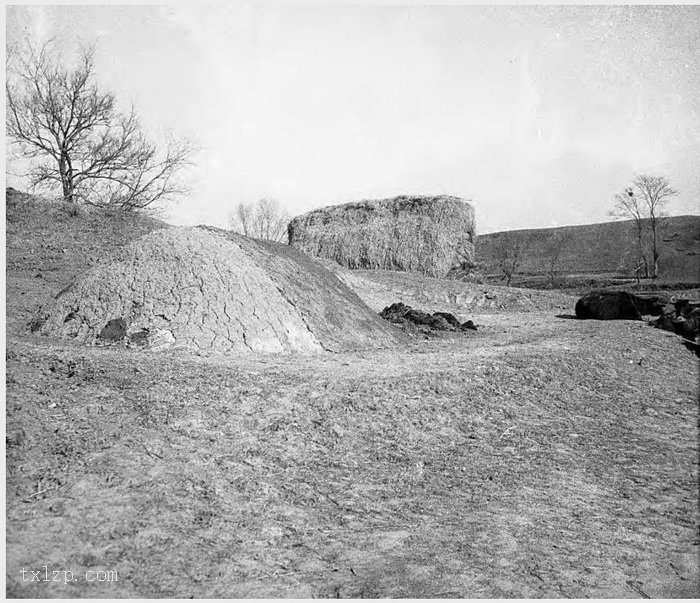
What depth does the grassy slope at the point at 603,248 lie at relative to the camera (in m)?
37.0

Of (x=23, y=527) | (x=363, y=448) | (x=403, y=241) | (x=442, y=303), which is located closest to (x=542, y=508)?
(x=363, y=448)

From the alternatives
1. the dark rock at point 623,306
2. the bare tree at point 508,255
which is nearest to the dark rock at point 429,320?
the dark rock at point 623,306

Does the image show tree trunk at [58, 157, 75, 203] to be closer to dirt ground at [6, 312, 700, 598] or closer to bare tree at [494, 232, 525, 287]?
dirt ground at [6, 312, 700, 598]

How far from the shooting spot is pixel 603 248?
45.8 meters

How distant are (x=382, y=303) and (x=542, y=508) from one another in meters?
11.6

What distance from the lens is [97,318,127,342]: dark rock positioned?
24.1 ft

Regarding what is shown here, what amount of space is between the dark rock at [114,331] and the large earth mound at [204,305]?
12 mm

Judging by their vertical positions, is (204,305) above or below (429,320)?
above

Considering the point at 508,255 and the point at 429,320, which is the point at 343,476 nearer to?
the point at 429,320

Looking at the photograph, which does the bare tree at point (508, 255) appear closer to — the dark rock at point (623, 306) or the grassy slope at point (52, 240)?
the dark rock at point (623, 306)

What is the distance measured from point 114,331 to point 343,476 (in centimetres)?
437

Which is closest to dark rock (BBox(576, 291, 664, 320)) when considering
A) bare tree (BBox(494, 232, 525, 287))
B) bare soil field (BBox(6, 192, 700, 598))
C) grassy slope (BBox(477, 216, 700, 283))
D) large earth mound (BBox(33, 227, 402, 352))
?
large earth mound (BBox(33, 227, 402, 352))

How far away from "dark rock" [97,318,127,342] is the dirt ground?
0.79 m

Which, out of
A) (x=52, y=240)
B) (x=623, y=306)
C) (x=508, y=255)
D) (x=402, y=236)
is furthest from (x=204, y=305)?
(x=508, y=255)
